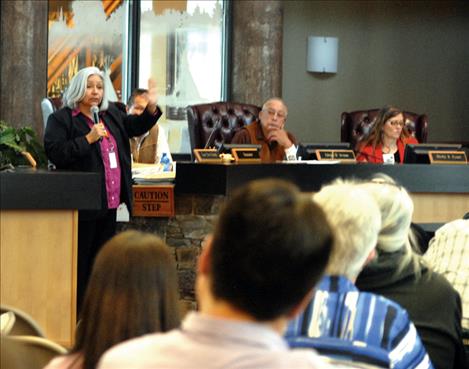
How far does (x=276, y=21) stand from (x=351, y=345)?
7681 millimetres

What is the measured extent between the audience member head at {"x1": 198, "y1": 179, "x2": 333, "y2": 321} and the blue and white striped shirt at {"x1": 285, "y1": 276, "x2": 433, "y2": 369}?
61 centimetres

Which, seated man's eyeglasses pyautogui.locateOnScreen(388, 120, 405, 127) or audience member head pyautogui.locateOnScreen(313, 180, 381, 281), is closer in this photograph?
audience member head pyautogui.locateOnScreen(313, 180, 381, 281)

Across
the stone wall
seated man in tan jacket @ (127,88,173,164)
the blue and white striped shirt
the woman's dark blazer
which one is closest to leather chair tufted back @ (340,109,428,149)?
seated man in tan jacket @ (127,88,173,164)

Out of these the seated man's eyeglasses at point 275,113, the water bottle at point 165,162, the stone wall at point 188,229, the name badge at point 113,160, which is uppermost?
the seated man's eyeglasses at point 275,113

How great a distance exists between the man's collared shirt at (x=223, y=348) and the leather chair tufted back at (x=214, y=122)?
5.98 metres

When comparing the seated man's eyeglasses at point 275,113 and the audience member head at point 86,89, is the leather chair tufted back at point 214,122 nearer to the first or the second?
the seated man's eyeglasses at point 275,113

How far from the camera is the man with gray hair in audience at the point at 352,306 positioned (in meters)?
1.81

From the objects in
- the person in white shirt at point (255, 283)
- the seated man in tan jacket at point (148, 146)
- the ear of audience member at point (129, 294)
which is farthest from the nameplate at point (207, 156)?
the person in white shirt at point (255, 283)

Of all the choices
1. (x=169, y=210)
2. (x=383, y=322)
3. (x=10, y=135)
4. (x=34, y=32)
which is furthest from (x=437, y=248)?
(x=34, y=32)

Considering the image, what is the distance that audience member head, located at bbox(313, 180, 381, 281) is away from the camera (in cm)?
202

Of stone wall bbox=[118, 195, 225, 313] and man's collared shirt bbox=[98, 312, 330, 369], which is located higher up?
man's collared shirt bbox=[98, 312, 330, 369]

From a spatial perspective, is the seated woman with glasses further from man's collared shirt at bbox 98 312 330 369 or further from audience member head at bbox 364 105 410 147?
man's collared shirt at bbox 98 312 330 369

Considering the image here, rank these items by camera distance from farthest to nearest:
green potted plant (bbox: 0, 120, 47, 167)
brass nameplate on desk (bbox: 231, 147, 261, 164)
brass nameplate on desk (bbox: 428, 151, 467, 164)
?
1. brass nameplate on desk (bbox: 428, 151, 467, 164)
2. brass nameplate on desk (bbox: 231, 147, 261, 164)
3. green potted plant (bbox: 0, 120, 47, 167)

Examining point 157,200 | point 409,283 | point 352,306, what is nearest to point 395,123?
point 157,200
